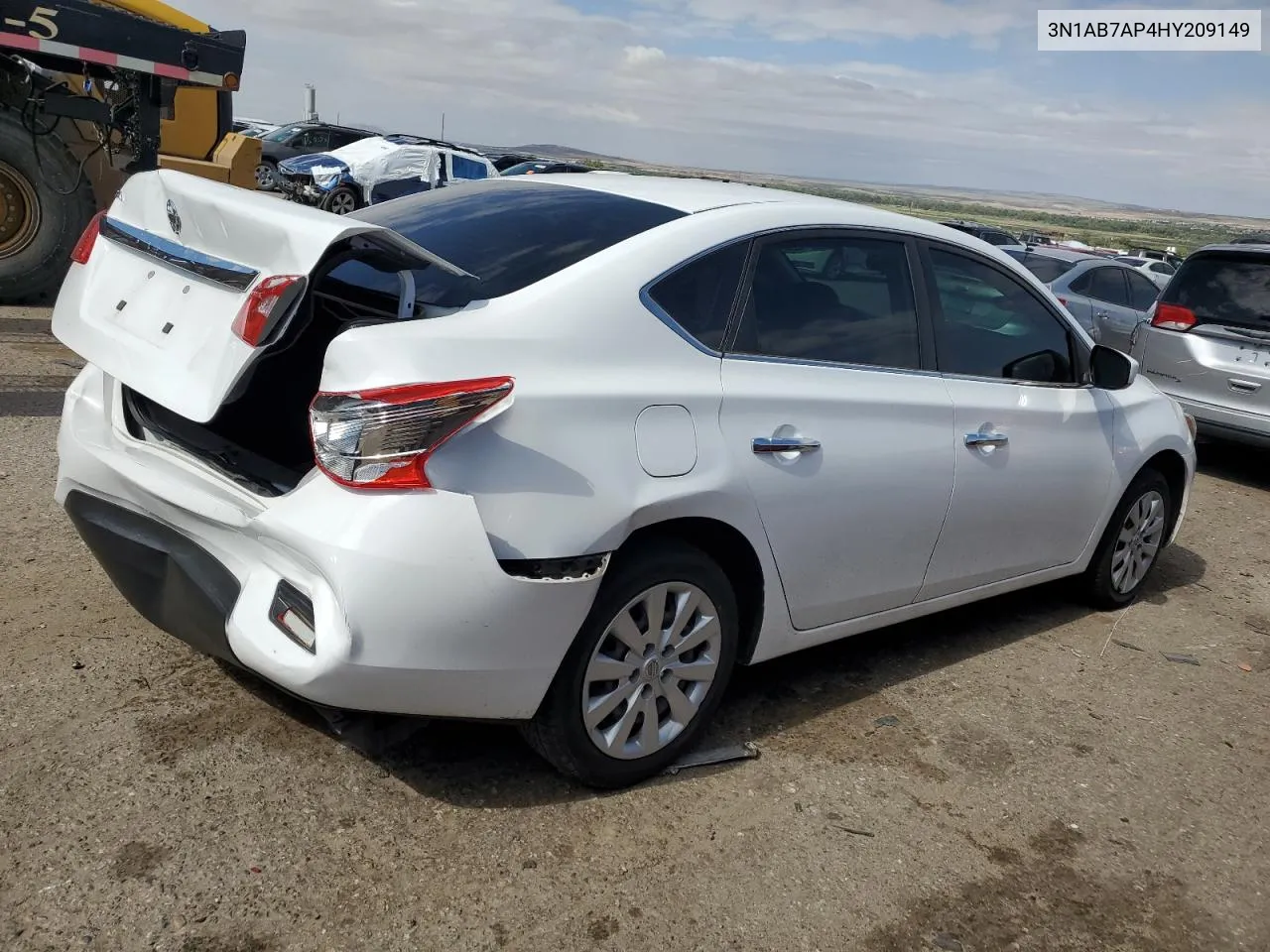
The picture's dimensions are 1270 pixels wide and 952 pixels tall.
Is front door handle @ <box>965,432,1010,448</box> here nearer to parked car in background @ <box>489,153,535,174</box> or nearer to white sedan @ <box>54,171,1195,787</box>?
white sedan @ <box>54,171,1195,787</box>

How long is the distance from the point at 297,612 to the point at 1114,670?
10.9 ft

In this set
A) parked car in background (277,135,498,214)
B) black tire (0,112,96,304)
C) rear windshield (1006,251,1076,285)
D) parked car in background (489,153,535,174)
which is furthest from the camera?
parked car in background (489,153,535,174)

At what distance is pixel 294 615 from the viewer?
272 cm

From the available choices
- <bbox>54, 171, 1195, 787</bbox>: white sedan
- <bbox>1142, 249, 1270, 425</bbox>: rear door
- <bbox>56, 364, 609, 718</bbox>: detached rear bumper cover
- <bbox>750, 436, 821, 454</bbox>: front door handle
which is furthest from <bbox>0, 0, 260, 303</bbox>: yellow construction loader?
<bbox>1142, 249, 1270, 425</bbox>: rear door

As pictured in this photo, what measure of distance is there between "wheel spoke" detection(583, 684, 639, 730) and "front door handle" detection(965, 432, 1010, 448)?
1616 millimetres

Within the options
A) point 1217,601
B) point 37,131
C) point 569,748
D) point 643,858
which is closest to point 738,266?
point 569,748

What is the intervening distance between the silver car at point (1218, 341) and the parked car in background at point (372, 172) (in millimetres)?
16580

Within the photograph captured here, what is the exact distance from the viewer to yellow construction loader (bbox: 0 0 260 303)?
804 cm

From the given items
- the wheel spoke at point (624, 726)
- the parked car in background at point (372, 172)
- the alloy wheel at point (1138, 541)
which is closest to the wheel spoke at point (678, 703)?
the wheel spoke at point (624, 726)

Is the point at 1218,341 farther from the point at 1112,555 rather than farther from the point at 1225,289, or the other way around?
the point at 1112,555

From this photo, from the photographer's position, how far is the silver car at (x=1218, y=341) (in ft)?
25.7

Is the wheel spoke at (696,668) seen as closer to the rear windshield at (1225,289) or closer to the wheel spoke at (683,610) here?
the wheel spoke at (683,610)

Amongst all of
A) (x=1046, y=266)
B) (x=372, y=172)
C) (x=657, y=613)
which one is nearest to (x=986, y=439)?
(x=657, y=613)

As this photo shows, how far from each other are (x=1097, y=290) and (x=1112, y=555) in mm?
8534
